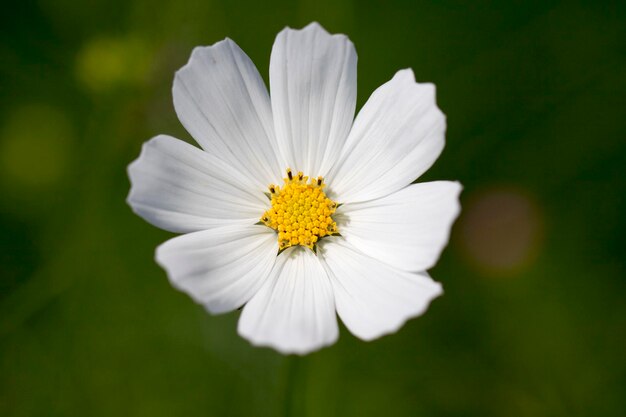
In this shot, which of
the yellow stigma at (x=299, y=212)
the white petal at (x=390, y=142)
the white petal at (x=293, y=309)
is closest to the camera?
the white petal at (x=293, y=309)

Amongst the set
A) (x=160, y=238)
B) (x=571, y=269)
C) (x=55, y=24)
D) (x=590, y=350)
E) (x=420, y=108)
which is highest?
(x=55, y=24)

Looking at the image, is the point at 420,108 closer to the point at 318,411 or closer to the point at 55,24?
the point at 318,411

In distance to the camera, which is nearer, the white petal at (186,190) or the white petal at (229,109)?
the white petal at (186,190)

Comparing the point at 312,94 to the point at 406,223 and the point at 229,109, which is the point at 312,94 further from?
the point at 406,223

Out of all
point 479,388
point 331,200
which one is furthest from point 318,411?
point 331,200

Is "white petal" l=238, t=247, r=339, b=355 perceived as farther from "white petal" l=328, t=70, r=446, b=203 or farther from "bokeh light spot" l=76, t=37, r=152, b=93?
"bokeh light spot" l=76, t=37, r=152, b=93

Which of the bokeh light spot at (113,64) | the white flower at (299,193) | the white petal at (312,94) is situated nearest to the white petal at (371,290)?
the white flower at (299,193)

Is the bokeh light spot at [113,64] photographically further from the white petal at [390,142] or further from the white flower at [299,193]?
the white petal at [390,142]
